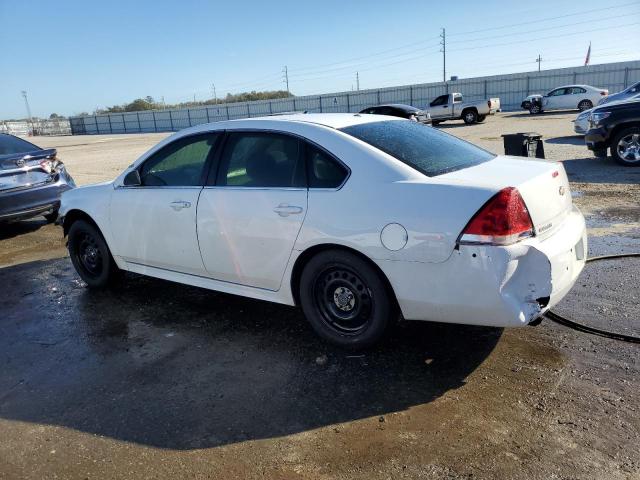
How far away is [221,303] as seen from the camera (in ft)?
16.2

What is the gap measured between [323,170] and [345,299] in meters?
0.89

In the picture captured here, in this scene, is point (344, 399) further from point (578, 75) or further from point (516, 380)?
point (578, 75)

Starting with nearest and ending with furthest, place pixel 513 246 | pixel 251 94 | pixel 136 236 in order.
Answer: pixel 513 246 → pixel 136 236 → pixel 251 94

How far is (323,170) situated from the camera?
12.2 feet

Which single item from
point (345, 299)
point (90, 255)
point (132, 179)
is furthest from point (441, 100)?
point (345, 299)

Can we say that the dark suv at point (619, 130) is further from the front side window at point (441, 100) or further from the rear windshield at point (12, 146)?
A: the front side window at point (441, 100)

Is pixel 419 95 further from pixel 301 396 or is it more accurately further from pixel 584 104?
pixel 301 396

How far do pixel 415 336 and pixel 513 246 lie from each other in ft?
3.88

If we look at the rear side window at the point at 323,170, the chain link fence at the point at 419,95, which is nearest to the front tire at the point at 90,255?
the rear side window at the point at 323,170

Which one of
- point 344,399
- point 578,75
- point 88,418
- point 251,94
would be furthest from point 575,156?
point 251,94

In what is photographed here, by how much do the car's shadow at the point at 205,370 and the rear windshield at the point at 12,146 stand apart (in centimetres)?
424

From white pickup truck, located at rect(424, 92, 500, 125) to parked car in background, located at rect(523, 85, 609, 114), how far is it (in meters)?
3.31

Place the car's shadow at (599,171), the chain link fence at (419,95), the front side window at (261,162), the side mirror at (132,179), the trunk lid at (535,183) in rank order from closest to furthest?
the trunk lid at (535,183), the front side window at (261,162), the side mirror at (132,179), the car's shadow at (599,171), the chain link fence at (419,95)

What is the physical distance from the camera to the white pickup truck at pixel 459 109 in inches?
1185
